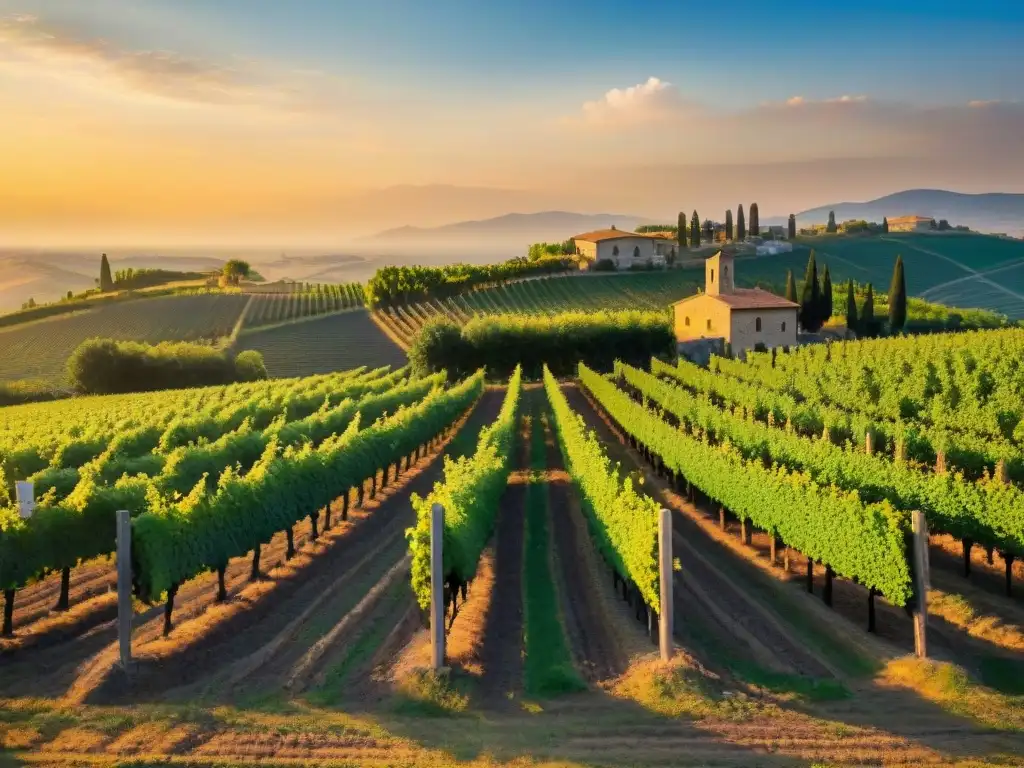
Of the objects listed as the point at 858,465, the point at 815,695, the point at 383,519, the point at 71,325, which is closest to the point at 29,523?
the point at 383,519

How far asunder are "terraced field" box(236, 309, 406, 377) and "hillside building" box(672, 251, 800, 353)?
23992mm

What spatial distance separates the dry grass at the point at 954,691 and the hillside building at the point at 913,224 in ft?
542

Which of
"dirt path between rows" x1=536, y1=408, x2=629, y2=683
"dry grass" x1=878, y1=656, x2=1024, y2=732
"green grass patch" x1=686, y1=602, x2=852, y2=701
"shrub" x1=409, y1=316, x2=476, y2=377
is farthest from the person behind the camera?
"shrub" x1=409, y1=316, x2=476, y2=377

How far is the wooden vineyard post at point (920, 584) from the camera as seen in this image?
11641 mm

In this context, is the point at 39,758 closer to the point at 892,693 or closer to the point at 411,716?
the point at 411,716

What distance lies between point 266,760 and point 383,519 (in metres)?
12.9

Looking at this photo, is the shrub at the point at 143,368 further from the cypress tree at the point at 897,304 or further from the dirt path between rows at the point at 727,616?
the dirt path between rows at the point at 727,616

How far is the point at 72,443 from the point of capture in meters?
23.6

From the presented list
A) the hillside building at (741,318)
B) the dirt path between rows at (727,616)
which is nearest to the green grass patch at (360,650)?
the dirt path between rows at (727,616)

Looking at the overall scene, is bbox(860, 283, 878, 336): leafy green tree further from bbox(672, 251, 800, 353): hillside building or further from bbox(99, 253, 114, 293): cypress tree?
bbox(99, 253, 114, 293): cypress tree

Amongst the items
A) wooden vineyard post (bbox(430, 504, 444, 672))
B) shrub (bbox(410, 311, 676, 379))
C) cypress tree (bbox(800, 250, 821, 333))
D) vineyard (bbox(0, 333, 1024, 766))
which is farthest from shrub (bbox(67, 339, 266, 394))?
wooden vineyard post (bbox(430, 504, 444, 672))

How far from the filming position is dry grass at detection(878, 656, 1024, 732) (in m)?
9.48

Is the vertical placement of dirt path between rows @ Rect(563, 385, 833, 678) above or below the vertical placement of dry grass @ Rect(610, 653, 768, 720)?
below

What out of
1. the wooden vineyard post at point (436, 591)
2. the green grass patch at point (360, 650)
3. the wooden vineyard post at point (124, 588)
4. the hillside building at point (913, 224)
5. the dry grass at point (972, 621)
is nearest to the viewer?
the green grass patch at point (360, 650)
